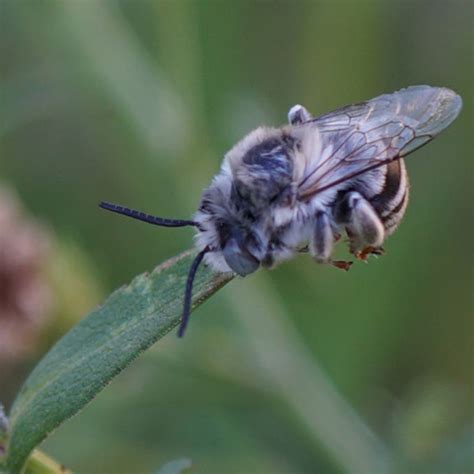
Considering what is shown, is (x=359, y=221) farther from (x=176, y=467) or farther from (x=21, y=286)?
(x=21, y=286)

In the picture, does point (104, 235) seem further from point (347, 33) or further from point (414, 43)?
point (414, 43)

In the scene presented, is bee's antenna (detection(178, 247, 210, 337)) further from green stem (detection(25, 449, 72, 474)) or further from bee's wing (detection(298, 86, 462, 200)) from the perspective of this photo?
green stem (detection(25, 449, 72, 474))

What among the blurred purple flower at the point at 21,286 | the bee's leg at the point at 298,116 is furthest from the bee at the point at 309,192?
the blurred purple flower at the point at 21,286

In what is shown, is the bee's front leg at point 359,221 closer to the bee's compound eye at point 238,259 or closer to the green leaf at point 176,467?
the bee's compound eye at point 238,259

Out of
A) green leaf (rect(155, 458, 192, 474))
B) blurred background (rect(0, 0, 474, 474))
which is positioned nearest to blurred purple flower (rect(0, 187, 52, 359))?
blurred background (rect(0, 0, 474, 474))

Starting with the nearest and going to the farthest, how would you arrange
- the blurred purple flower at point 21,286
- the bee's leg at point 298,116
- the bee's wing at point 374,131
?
1. the bee's wing at point 374,131
2. the bee's leg at point 298,116
3. the blurred purple flower at point 21,286

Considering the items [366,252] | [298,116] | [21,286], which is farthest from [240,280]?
[366,252]

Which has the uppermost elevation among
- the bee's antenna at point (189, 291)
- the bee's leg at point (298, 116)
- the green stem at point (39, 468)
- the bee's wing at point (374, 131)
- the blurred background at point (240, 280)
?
the blurred background at point (240, 280)
